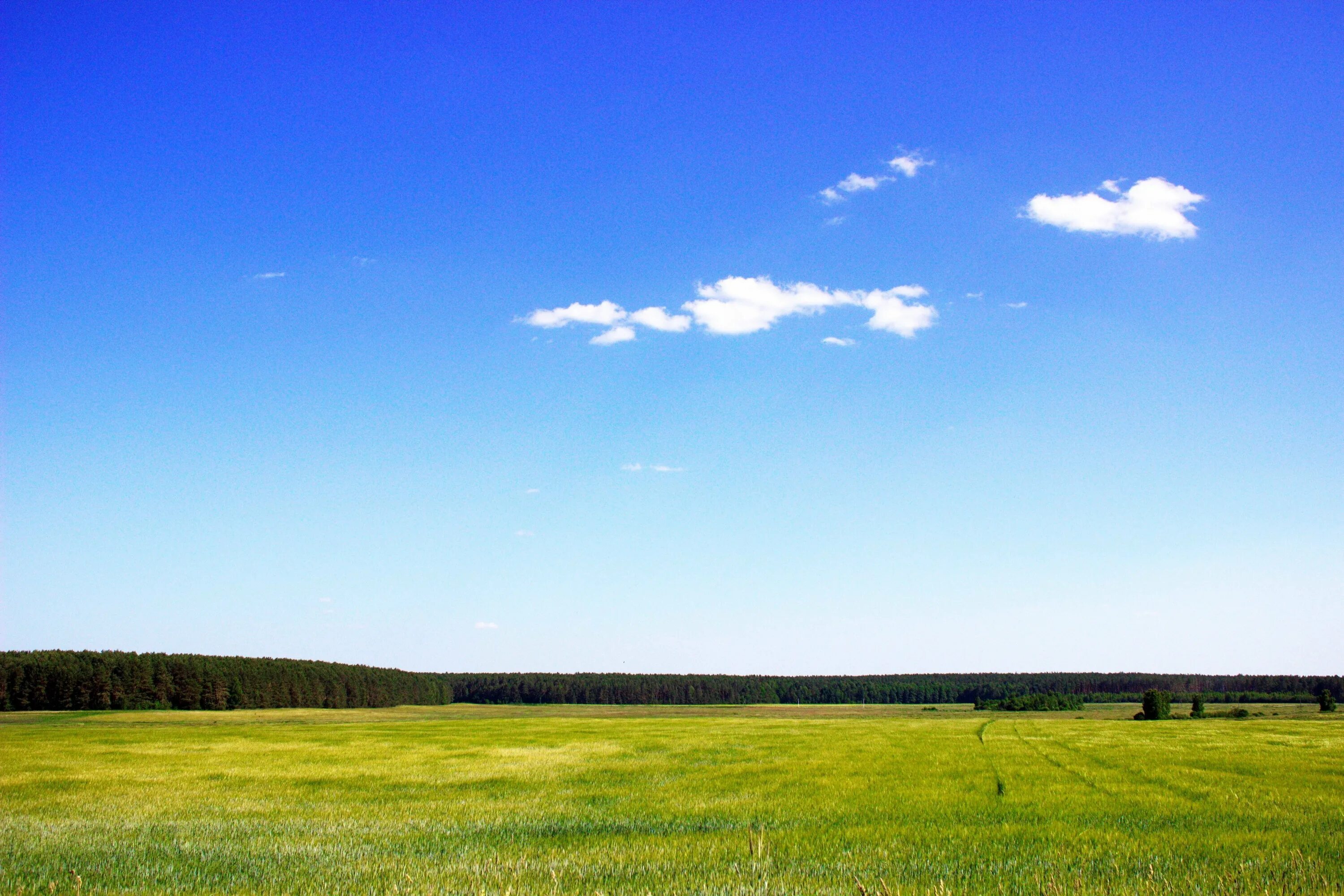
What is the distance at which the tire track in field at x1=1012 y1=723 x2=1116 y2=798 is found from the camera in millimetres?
24078

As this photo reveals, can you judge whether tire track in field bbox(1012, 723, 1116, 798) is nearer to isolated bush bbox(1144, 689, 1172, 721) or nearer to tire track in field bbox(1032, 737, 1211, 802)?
tire track in field bbox(1032, 737, 1211, 802)

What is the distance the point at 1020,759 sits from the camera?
34.7m

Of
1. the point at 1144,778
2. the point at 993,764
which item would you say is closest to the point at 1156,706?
the point at 993,764

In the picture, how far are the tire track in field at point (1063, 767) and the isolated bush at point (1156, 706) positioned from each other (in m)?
49.5

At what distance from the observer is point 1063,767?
31000 mm

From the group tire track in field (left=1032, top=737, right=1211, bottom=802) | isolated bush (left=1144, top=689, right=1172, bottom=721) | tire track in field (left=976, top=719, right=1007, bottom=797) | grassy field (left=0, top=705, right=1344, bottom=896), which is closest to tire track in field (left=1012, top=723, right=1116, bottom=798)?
grassy field (left=0, top=705, right=1344, bottom=896)

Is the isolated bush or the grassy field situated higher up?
the grassy field

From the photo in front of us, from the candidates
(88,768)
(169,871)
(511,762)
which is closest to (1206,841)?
(169,871)

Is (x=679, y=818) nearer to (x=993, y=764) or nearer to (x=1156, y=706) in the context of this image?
(x=993, y=764)

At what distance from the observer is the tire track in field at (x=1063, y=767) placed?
2408cm

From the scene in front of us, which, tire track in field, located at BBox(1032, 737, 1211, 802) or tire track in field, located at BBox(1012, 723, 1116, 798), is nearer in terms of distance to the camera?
tire track in field, located at BBox(1032, 737, 1211, 802)

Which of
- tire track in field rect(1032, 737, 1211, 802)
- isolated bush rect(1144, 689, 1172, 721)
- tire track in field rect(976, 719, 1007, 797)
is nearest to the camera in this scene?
tire track in field rect(1032, 737, 1211, 802)

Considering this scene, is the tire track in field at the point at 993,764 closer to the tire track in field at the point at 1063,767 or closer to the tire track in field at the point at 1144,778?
the tire track in field at the point at 1063,767

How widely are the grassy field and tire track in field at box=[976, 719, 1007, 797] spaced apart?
0.17 m
